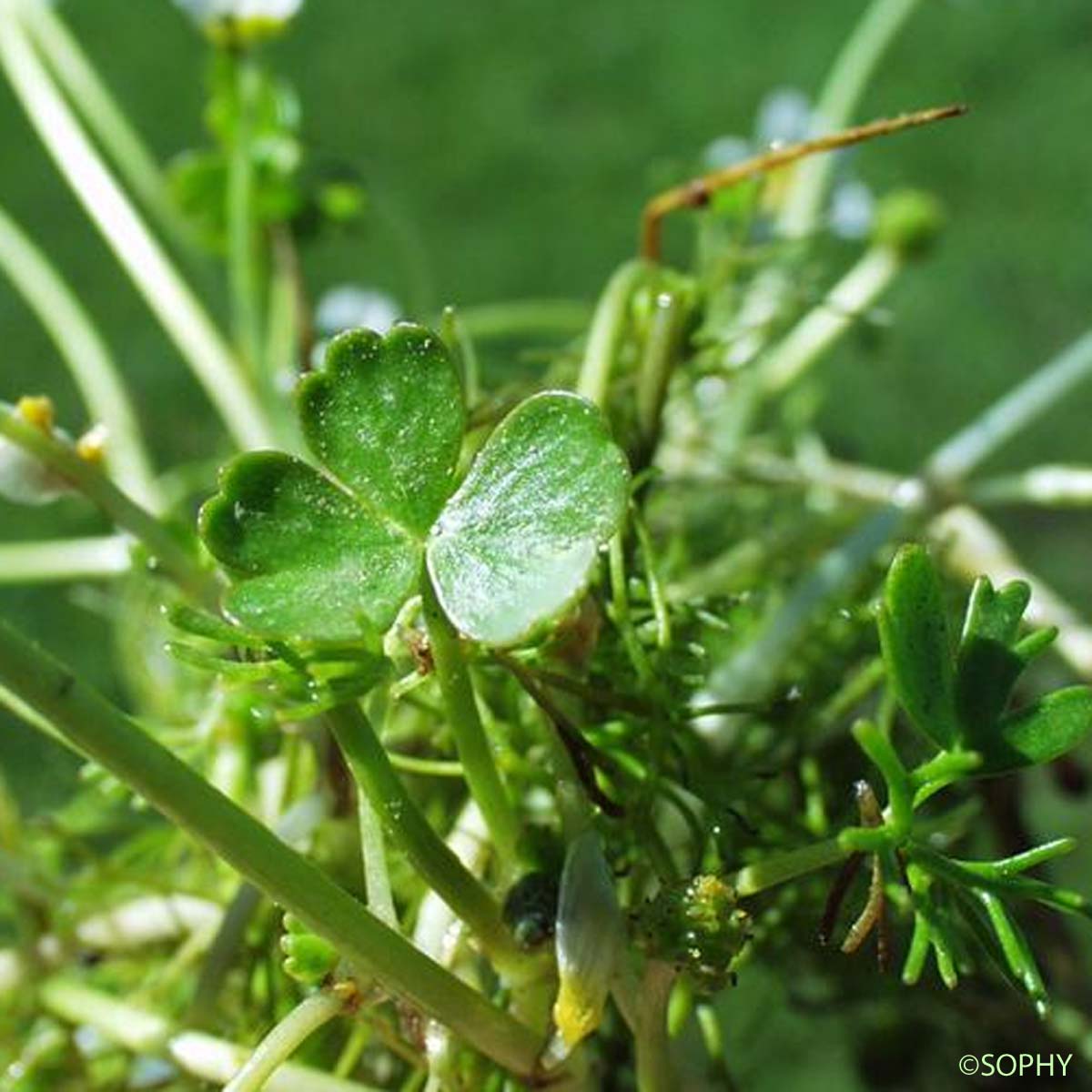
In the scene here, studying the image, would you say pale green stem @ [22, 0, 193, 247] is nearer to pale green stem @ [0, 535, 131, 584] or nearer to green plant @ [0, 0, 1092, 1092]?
green plant @ [0, 0, 1092, 1092]

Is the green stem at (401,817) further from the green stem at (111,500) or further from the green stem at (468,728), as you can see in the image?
the green stem at (111,500)

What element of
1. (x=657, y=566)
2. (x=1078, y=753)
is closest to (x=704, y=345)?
(x=657, y=566)

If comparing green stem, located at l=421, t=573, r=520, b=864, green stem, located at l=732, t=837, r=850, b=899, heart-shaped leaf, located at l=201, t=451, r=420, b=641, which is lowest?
green stem, located at l=732, t=837, r=850, b=899

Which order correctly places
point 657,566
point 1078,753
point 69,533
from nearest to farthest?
point 657,566 < point 1078,753 < point 69,533

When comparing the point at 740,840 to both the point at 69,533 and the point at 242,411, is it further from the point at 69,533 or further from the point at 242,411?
the point at 69,533

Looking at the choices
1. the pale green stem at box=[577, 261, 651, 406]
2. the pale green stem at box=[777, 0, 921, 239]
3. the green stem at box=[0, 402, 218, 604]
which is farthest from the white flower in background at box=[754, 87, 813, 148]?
the green stem at box=[0, 402, 218, 604]

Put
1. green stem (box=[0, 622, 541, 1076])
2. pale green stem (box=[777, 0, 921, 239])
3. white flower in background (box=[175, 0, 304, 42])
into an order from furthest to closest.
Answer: pale green stem (box=[777, 0, 921, 239]) < white flower in background (box=[175, 0, 304, 42]) < green stem (box=[0, 622, 541, 1076])

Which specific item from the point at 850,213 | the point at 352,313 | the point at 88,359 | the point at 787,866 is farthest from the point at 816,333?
the point at 787,866
